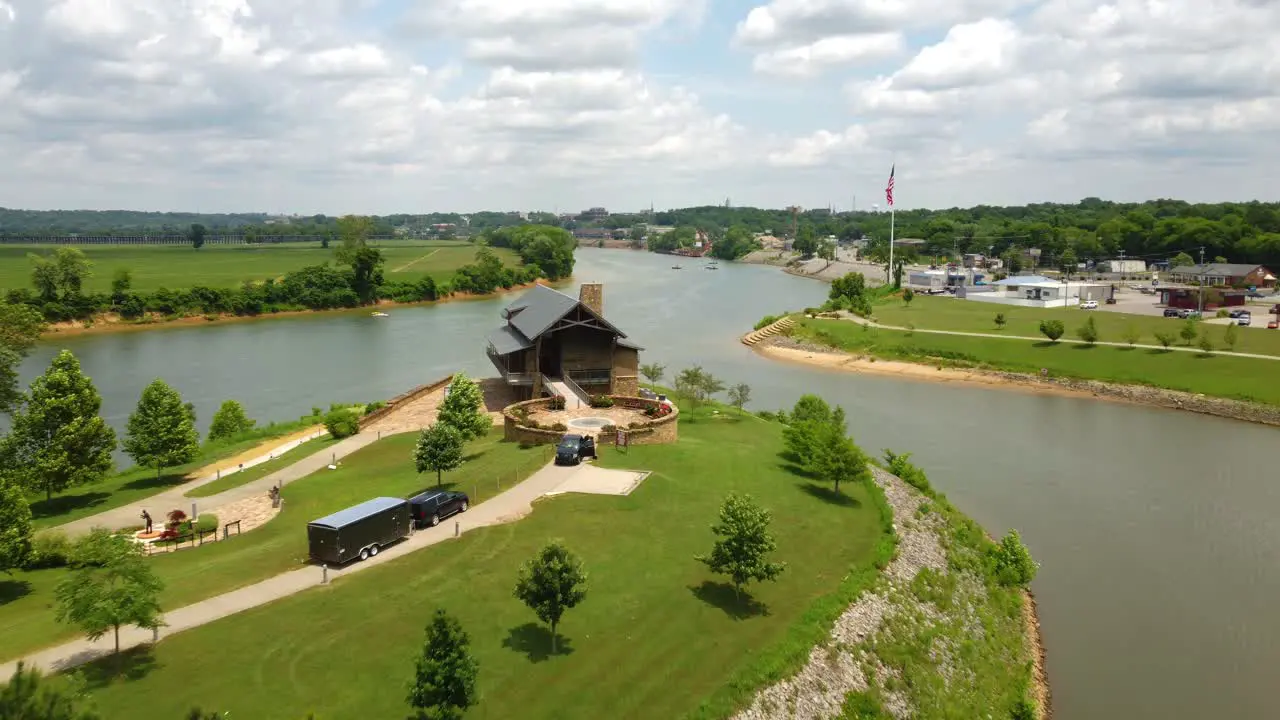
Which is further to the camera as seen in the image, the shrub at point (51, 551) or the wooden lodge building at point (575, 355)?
the wooden lodge building at point (575, 355)

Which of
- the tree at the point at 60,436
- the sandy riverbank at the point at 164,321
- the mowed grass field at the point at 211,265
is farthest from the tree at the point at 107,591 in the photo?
the mowed grass field at the point at 211,265

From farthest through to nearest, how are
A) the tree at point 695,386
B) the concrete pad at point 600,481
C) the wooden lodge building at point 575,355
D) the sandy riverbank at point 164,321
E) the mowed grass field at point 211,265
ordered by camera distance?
the mowed grass field at point 211,265
the sandy riverbank at point 164,321
the tree at point 695,386
the wooden lodge building at point 575,355
the concrete pad at point 600,481

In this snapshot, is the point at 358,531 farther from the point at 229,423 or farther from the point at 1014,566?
the point at 229,423

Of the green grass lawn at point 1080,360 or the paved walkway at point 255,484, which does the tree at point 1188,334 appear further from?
the paved walkway at point 255,484

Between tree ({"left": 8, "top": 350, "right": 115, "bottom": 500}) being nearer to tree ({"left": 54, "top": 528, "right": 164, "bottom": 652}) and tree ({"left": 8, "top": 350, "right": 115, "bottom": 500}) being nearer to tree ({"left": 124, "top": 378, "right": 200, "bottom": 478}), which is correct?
tree ({"left": 124, "top": 378, "right": 200, "bottom": 478})

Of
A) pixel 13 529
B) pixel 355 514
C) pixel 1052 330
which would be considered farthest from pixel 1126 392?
pixel 13 529
